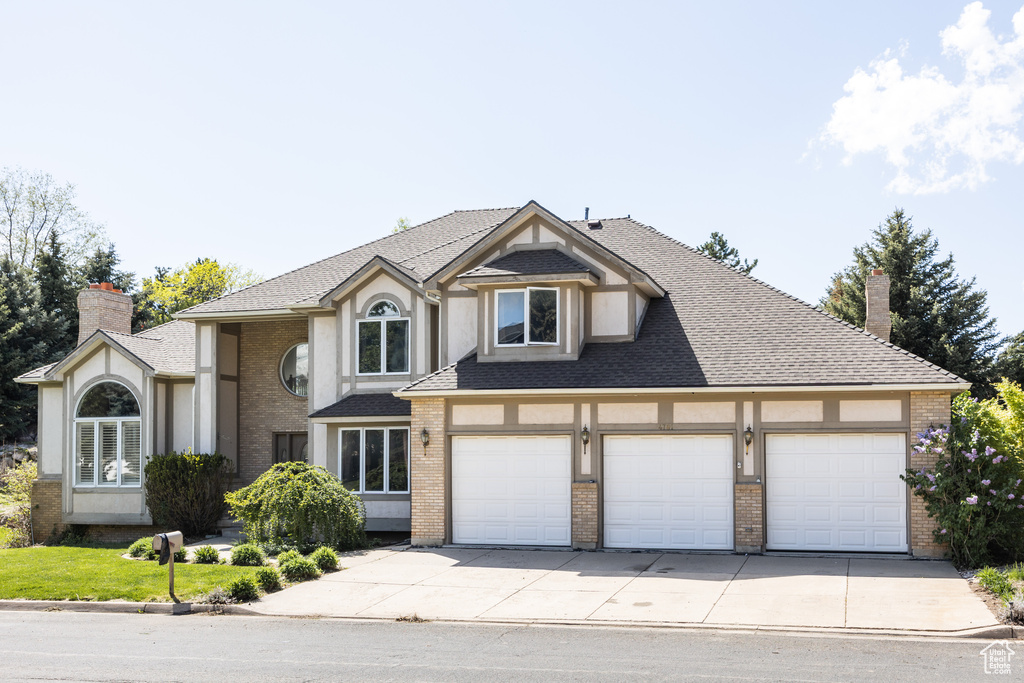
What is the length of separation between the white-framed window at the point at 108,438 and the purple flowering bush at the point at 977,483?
18.8 metres

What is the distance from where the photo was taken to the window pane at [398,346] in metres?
23.3

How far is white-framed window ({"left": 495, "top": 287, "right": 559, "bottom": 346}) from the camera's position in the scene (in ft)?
66.7

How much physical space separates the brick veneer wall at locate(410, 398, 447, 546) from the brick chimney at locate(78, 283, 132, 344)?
39.1 feet

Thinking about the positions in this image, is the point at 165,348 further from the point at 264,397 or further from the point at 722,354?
the point at 722,354

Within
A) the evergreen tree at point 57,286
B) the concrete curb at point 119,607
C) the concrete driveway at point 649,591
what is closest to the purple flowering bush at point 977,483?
the concrete driveway at point 649,591

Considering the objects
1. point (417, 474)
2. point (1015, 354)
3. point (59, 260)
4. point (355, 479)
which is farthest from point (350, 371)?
point (59, 260)

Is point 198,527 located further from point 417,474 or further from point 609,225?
point 609,225

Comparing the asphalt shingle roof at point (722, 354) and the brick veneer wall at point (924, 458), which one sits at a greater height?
the asphalt shingle roof at point (722, 354)

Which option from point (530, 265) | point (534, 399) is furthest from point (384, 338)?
point (534, 399)

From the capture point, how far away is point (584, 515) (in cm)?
1883

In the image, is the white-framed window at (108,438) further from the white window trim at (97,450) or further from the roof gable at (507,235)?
the roof gable at (507,235)

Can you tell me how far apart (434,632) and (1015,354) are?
3289cm

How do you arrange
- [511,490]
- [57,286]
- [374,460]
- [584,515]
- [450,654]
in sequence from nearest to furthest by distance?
1. [450,654]
2. [584,515]
3. [511,490]
4. [374,460]
5. [57,286]

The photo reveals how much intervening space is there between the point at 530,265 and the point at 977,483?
9635mm
